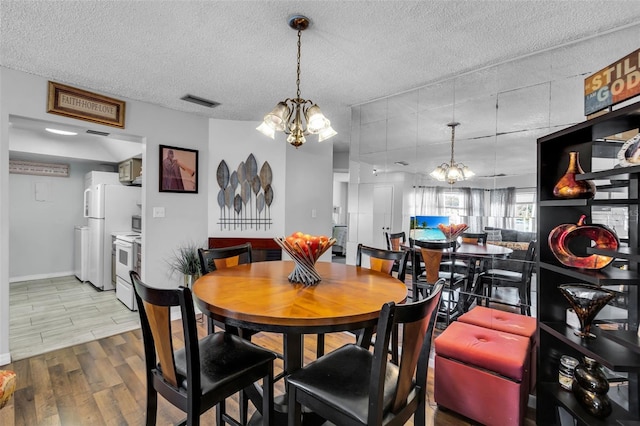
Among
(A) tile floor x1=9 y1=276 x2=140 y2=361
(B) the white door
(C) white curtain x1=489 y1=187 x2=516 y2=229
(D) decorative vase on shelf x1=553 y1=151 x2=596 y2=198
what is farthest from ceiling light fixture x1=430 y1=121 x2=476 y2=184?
(A) tile floor x1=9 y1=276 x2=140 y2=361

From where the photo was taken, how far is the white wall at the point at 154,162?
98.4 inches

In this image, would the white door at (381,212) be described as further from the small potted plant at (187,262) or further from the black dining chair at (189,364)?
the black dining chair at (189,364)

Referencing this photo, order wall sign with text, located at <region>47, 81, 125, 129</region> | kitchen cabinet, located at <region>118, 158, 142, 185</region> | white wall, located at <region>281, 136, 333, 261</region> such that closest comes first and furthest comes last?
1. wall sign with text, located at <region>47, 81, 125, 129</region>
2. white wall, located at <region>281, 136, 333, 261</region>
3. kitchen cabinet, located at <region>118, 158, 142, 185</region>

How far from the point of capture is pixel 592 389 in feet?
4.65

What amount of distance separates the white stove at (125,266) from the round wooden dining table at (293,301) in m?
2.50

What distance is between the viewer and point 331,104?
3.28m

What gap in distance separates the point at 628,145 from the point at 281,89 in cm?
245

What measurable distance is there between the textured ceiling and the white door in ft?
3.14

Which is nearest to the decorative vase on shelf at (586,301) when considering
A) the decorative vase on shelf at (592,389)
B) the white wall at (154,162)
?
the decorative vase on shelf at (592,389)

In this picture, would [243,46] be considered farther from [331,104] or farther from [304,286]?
[304,286]

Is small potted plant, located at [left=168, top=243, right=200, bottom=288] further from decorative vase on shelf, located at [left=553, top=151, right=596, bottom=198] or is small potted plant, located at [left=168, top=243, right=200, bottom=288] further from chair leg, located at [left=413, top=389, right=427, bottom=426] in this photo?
decorative vase on shelf, located at [left=553, top=151, right=596, bottom=198]

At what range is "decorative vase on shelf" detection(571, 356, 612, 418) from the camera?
1386 mm

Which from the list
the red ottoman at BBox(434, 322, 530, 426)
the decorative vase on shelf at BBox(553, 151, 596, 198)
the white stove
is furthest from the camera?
the white stove

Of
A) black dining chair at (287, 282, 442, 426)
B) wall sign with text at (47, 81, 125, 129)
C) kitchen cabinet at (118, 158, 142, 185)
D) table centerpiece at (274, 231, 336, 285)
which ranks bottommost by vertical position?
black dining chair at (287, 282, 442, 426)
